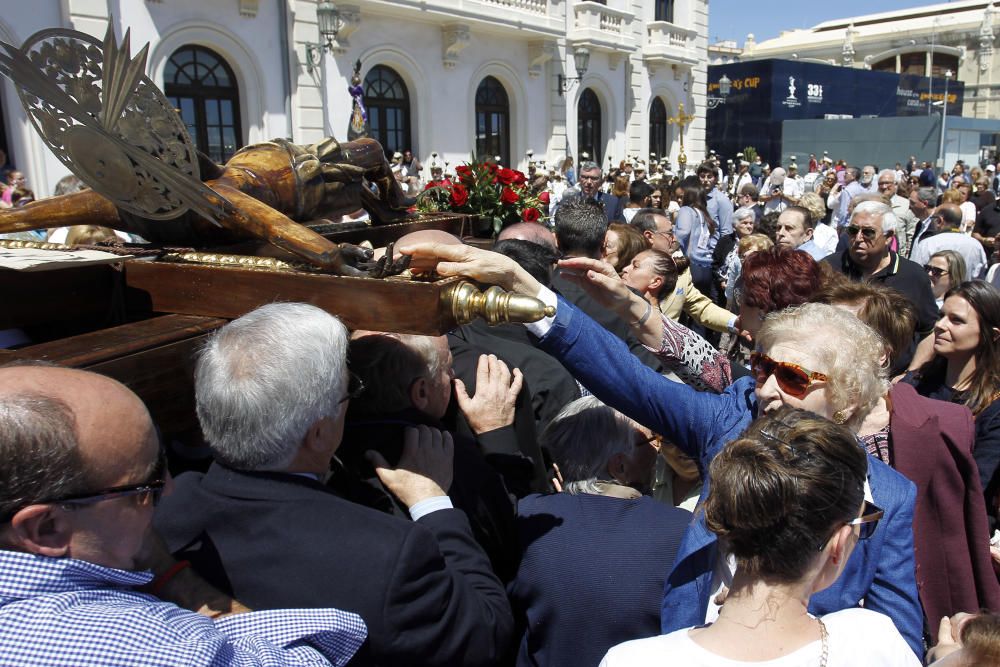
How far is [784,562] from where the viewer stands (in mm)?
1287

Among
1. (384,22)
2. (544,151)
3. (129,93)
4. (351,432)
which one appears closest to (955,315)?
(351,432)

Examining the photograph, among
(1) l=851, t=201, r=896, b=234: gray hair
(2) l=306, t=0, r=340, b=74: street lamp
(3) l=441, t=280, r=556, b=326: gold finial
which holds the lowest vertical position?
(3) l=441, t=280, r=556, b=326: gold finial

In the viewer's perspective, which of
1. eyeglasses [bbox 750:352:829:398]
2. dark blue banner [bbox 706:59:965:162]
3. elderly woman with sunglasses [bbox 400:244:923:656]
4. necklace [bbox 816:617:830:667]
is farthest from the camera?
dark blue banner [bbox 706:59:965:162]

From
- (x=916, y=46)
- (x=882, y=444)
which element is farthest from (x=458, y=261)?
(x=916, y=46)

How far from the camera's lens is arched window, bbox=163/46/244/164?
12242 millimetres

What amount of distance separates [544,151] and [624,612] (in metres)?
17.6

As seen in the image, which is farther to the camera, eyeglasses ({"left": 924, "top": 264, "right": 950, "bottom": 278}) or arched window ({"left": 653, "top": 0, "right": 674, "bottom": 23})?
arched window ({"left": 653, "top": 0, "right": 674, "bottom": 23})

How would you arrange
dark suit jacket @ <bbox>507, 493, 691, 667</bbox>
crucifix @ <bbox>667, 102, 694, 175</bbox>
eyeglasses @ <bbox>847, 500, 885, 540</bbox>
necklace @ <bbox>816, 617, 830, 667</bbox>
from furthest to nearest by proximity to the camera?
crucifix @ <bbox>667, 102, 694, 175</bbox> → dark suit jacket @ <bbox>507, 493, 691, 667</bbox> → eyeglasses @ <bbox>847, 500, 885, 540</bbox> → necklace @ <bbox>816, 617, 830, 667</bbox>

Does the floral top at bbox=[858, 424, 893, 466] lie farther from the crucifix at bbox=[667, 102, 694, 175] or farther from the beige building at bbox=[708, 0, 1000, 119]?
the beige building at bbox=[708, 0, 1000, 119]

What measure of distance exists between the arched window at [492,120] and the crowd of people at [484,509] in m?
15.7

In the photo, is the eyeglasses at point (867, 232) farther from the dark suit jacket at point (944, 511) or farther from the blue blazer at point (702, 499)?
the blue blazer at point (702, 499)

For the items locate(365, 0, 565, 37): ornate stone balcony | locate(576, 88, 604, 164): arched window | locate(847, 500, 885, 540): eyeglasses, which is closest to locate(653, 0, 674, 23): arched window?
locate(576, 88, 604, 164): arched window

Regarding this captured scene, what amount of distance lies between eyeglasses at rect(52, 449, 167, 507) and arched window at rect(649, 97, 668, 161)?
22594 mm

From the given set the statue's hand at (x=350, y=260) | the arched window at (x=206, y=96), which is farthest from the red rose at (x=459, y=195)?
the arched window at (x=206, y=96)
